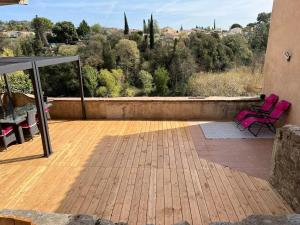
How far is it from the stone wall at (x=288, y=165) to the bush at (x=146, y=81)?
2957 cm

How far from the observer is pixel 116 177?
3.89 metres

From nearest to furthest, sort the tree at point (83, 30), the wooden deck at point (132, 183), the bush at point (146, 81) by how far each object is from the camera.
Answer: the wooden deck at point (132, 183) < the bush at point (146, 81) < the tree at point (83, 30)

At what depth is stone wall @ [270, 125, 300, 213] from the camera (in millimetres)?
2988

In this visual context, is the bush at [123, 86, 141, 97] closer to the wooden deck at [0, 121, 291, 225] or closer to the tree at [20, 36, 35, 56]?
the tree at [20, 36, 35, 56]

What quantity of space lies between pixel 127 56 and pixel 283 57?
97.7ft

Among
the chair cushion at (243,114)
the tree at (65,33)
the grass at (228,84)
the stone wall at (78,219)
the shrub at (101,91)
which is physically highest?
the tree at (65,33)

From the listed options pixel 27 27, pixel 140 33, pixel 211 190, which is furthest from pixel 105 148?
pixel 27 27

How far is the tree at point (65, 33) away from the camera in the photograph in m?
37.9

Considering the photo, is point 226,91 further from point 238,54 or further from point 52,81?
point 52,81

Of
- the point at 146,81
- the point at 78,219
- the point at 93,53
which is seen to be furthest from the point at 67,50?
the point at 78,219

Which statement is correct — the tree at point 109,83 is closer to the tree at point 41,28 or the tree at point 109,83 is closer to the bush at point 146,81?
the bush at point 146,81

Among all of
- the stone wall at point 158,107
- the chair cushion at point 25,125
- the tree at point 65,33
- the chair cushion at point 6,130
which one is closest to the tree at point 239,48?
→ the tree at point 65,33

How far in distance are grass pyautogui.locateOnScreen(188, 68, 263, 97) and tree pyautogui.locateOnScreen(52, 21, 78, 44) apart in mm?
20801

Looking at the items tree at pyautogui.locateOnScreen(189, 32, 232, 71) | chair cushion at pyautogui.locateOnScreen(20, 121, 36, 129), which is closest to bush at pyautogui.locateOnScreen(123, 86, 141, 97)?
tree at pyautogui.locateOnScreen(189, 32, 232, 71)
